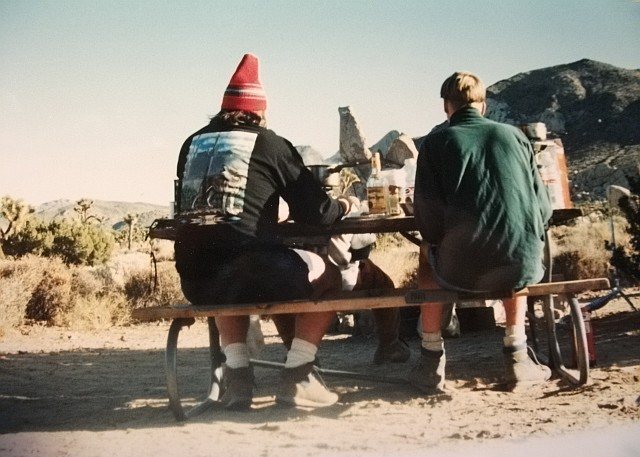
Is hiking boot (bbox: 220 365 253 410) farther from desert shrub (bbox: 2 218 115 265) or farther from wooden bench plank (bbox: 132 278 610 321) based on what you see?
desert shrub (bbox: 2 218 115 265)

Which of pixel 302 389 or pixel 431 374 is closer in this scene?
pixel 302 389

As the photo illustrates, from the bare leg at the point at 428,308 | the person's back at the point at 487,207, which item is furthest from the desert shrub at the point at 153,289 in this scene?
the person's back at the point at 487,207

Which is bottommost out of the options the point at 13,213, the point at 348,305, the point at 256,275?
the point at 348,305

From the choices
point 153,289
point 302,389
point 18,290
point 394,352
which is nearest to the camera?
point 302,389

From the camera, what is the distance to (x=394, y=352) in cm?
451

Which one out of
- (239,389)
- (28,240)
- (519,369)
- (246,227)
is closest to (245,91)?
(246,227)

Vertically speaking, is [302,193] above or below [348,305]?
above

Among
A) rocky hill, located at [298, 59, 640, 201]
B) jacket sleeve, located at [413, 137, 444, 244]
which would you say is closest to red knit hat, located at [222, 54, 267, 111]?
jacket sleeve, located at [413, 137, 444, 244]

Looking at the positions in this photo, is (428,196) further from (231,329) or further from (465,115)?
(231,329)

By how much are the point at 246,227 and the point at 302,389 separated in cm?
79

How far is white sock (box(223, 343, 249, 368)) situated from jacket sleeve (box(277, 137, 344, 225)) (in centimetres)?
68

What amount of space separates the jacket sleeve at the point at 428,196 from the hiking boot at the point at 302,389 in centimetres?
83

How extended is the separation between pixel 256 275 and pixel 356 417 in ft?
2.49

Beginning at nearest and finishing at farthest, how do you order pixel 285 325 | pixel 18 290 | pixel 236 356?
pixel 236 356
pixel 285 325
pixel 18 290
